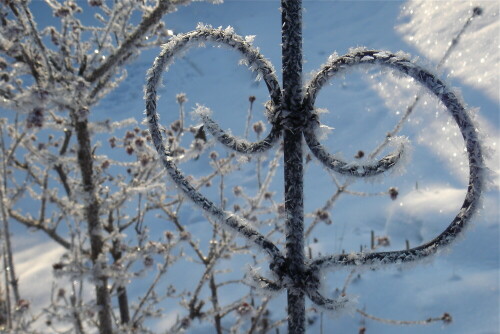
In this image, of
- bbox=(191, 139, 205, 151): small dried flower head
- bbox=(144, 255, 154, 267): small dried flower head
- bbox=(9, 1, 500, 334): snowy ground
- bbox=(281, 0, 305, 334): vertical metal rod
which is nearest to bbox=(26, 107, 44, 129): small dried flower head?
bbox=(191, 139, 205, 151): small dried flower head

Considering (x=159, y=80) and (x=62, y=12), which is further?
(x=62, y=12)

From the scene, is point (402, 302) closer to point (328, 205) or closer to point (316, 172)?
point (328, 205)

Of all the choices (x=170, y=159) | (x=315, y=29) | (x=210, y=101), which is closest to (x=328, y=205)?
(x=170, y=159)

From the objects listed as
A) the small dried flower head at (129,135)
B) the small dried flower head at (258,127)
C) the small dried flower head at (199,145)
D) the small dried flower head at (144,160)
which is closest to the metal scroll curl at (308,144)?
the small dried flower head at (199,145)

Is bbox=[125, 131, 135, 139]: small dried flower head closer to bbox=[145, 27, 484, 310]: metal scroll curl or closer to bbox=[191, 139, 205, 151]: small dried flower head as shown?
bbox=[191, 139, 205, 151]: small dried flower head

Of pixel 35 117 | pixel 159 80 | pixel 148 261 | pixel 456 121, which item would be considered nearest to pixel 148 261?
pixel 148 261

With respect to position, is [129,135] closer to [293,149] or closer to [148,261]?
[148,261]
